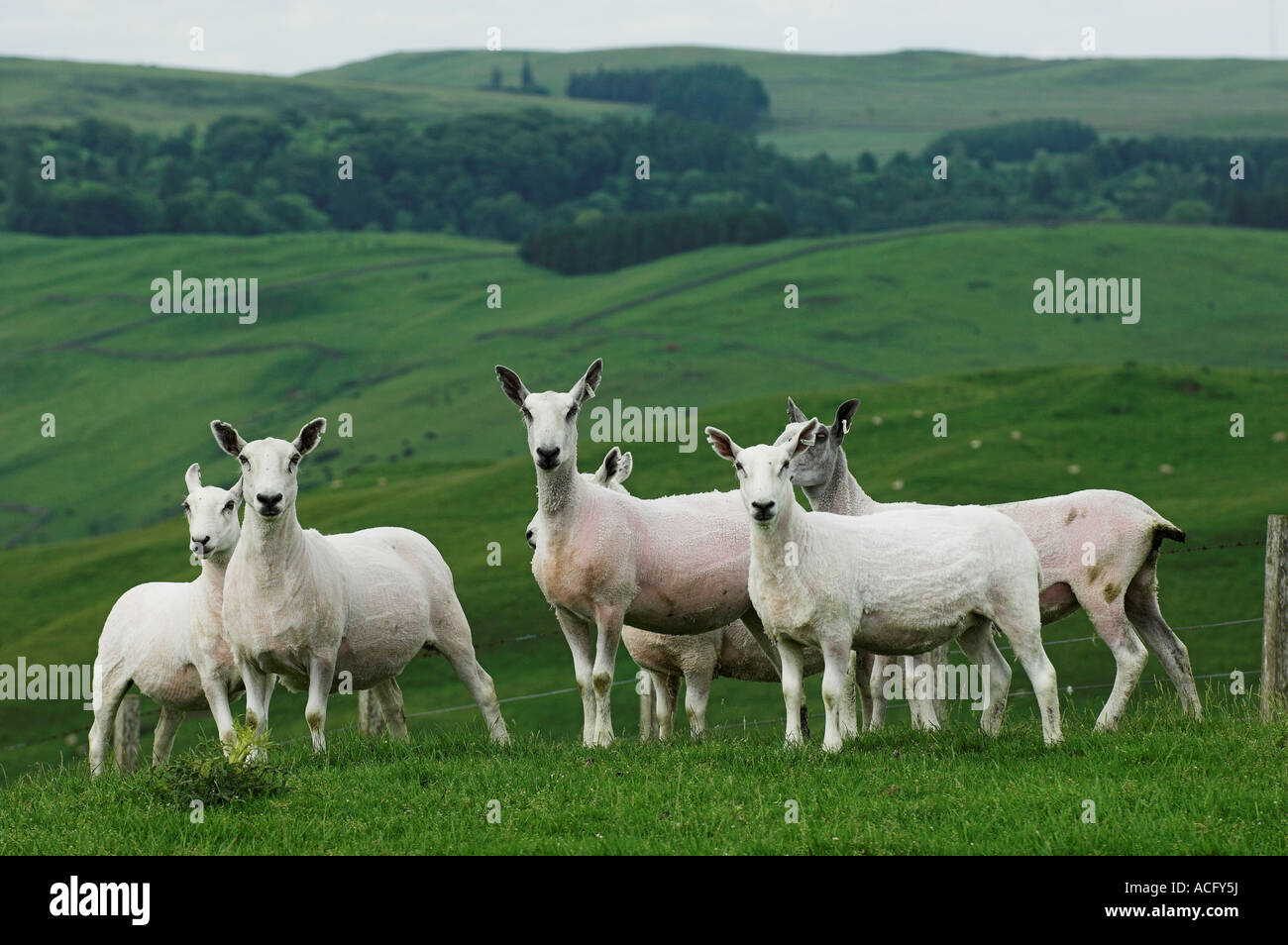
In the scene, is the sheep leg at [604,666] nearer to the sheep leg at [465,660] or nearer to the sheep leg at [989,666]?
the sheep leg at [465,660]

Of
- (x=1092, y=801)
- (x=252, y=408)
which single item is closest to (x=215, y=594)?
(x=1092, y=801)

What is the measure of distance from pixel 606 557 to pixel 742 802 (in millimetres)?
3744

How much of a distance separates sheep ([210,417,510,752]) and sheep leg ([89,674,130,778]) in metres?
2.00

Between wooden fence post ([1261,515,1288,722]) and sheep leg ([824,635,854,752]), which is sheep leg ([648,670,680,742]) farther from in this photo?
wooden fence post ([1261,515,1288,722])

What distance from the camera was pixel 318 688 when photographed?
13742 mm

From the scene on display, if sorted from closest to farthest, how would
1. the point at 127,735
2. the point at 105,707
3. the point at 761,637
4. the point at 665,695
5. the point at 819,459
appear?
the point at 761,637 → the point at 105,707 → the point at 819,459 → the point at 127,735 → the point at 665,695

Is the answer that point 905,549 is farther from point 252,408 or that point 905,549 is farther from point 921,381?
point 252,408

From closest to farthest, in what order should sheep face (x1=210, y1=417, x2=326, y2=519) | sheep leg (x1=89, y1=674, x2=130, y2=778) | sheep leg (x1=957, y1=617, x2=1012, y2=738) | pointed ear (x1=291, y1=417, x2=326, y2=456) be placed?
sheep face (x1=210, y1=417, x2=326, y2=519) → sheep leg (x1=957, y1=617, x2=1012, y2=738) → pointed ear (x1=291, y1=417, x2=326, y2=456) → sheep leg (x1=89, y1=674, x2=130, y2=778)

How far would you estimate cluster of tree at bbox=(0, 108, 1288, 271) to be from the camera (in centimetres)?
17062

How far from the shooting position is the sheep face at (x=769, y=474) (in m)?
12.3

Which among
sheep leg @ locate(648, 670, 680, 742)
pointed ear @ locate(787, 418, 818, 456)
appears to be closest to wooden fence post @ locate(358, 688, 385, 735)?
sheep leg @ locate(648, 670, 680, 742)

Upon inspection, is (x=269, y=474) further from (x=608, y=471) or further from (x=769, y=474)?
(x=608, y=471)

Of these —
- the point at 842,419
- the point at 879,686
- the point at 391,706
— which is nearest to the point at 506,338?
the point at 391,706

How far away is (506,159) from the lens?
198 metres
